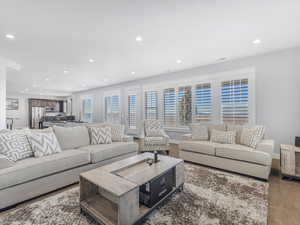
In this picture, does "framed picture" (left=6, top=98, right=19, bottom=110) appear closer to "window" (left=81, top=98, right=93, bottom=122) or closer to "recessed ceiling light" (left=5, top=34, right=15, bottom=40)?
"window" (left=81, top=98, right=93, bottom=122)

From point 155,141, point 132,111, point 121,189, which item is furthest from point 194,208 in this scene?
point 132,111

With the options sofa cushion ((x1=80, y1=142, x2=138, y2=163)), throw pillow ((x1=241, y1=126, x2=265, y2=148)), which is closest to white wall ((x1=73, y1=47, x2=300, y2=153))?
throw pillow ((x1=241, y1=126, x2=265, y2=148))

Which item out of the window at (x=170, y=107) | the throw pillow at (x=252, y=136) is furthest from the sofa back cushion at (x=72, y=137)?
the throw pillow at (x=252, y=136)

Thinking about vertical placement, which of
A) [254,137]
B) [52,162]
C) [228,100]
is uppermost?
[228,100]

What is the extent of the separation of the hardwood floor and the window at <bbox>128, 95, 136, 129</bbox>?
4.52 meters

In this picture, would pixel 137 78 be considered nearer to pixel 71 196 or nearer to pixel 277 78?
pixel 277 78

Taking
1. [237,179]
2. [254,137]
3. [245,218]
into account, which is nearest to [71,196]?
[245,218]

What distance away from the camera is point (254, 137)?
2.97m

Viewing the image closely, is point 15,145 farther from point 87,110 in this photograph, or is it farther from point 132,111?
point 87,110

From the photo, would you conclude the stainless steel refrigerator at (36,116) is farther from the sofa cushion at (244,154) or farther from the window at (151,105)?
the sofa cushion at (244,154)

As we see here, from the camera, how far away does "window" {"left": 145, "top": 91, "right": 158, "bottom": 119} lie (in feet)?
19.6

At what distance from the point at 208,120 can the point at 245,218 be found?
326 cm

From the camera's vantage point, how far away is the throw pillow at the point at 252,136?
2.94m

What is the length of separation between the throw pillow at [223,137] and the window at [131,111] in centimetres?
392
